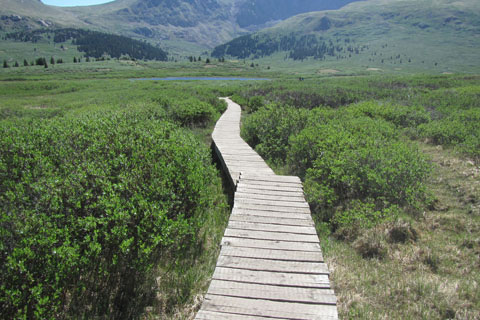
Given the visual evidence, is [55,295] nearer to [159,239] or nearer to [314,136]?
[159,239]

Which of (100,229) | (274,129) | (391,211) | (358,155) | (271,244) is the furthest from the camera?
(274,129)

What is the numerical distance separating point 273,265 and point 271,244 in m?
0.50

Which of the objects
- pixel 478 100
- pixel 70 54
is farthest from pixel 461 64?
pixel 70 54

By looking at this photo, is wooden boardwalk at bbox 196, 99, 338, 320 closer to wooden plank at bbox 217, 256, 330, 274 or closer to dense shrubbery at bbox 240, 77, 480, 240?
wooden plank at bbox 217, 256, 330, 274

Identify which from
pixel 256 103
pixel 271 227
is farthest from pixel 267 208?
pixel 256 103

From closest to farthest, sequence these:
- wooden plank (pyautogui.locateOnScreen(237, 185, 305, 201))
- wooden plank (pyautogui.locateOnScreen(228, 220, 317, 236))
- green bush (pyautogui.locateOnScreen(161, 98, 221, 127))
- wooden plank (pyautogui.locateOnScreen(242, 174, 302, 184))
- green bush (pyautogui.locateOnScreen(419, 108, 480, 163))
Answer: wooden plank (pyautogui.locateOnScreen(228, 220, 317, 236)) → wooden plank (pyautogui.locateOnScreen(237, 185, 305, 201)) → wooden plank (pyautogui.locateOnScreen(242, 174, 302, 184)) → green bush (pyautogui.locateOnScreen(419, 108, 480, 163)) → green bush (pyautogui.locateOnScreen(161, 98, 221, 127))

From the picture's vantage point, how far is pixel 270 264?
3967 mm

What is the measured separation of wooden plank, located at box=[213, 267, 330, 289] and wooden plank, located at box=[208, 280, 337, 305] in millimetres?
66

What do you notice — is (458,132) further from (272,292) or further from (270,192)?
(272,292)

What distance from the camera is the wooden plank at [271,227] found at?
4.80 meters

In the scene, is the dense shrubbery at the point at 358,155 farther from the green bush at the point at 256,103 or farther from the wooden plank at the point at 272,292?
the green bush at the point at 256,103

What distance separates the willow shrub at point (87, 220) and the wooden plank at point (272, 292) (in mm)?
1019

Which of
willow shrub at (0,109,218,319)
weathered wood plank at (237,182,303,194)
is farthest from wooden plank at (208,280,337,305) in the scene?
weathered wood plank at (237,182,303,194)

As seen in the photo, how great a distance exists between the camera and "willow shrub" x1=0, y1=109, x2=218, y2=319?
2975 mm
